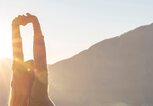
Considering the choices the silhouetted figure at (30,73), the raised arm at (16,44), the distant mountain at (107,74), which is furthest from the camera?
the distant mountain at (107,74)

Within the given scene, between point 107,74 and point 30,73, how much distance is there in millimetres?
161318

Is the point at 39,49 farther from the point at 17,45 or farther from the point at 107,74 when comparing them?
the point at 107,74

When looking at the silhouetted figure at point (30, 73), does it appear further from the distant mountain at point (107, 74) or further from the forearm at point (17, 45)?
the distant mountain at point (107, 74)

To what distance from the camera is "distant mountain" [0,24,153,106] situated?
5955 inches

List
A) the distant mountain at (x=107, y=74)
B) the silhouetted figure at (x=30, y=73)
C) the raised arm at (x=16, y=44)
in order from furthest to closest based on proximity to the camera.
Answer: the distant mountain at (x=107, y=74) → the raised arm at (x=16, y=44) → the silhouetted figure at (x=30, y=73)

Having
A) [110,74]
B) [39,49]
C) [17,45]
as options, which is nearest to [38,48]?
[39,49]

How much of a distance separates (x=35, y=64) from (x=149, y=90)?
147 m

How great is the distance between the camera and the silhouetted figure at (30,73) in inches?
151

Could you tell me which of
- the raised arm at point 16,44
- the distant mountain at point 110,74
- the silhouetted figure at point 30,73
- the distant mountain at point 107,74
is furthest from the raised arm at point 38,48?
the distant mountain at point 110,74

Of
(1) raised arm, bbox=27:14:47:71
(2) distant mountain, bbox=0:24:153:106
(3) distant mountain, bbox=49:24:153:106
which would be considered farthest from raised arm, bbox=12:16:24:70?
(3) distant mountain, bbox=49:24:153:106

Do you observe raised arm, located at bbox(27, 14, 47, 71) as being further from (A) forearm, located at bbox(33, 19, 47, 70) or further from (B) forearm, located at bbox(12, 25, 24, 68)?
(B) forearm, located at bbox(12, 25, 24, 68)

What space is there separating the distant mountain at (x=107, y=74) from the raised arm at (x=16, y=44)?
139m

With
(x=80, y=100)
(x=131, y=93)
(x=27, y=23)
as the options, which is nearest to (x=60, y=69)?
(x=80, y=100)

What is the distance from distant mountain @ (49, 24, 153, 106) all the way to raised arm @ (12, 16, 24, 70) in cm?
14376
